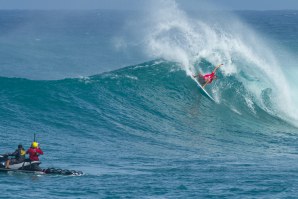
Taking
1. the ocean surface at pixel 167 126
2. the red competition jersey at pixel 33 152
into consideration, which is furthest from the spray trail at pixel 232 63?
the red competition jersey at pixel 33 152

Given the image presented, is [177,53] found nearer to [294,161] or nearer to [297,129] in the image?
[297,129]

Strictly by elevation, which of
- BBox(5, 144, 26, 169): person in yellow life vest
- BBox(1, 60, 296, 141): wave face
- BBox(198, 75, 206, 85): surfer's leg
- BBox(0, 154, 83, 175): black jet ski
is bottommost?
BBox(0, 154, 83, 175): black jet ski

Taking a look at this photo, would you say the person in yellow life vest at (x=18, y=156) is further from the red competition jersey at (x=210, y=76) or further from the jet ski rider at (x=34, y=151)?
the red competition jersey at (x=210, y=76)

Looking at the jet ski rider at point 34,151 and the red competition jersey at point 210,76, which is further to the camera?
the red competition jersey at point 210,76

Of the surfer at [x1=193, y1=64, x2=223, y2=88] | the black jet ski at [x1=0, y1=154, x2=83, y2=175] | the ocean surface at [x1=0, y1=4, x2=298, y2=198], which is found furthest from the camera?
the surfer at [x1=193, y1=64, x2=223, y2=88]

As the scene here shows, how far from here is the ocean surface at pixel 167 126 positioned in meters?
22.4

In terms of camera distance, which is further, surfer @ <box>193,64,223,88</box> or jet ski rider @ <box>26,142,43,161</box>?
surfer @ <box>193,64,223,88</box>

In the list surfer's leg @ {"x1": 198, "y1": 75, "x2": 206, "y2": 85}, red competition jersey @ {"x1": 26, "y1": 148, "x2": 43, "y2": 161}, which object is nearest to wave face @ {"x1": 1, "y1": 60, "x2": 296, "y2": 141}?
surfer's leg @ {"x1": 198, "y1": 75, "x2": 206, "y2": 85}

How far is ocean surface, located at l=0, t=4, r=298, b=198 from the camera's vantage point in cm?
2239

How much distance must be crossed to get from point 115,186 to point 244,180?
4447 mm

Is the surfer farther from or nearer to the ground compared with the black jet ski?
farther from the ground

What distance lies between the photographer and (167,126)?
3388 centimetres

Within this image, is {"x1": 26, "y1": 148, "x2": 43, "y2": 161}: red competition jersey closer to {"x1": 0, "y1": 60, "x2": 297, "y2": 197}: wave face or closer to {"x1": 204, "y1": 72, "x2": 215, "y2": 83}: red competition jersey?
{"x1": 0, "y1": 60, "x2": 297, "y2": 197}: wave face

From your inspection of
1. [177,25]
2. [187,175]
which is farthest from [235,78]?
[187,175]
